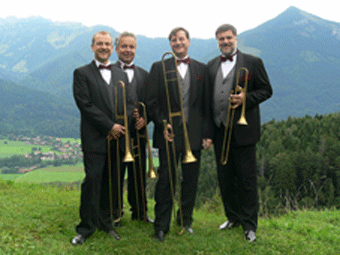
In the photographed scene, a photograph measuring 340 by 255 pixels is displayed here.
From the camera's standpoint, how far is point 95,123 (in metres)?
4.31

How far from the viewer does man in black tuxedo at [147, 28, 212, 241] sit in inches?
178

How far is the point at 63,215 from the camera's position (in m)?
5.42

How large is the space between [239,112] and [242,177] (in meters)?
0.90

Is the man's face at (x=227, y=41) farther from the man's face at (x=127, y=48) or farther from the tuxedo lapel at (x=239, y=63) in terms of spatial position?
the man's face at (x=127, y=48)

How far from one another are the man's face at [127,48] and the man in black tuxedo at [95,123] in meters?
0.45

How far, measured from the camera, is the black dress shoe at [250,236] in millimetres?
4559

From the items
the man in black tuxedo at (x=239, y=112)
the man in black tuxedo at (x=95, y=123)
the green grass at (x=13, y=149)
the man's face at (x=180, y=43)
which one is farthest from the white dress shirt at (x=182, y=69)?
the green grass at (x=13, y=149)

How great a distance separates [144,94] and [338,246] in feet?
11.3

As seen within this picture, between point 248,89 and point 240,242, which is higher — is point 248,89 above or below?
above

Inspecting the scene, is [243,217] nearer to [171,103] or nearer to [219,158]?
[219,158]

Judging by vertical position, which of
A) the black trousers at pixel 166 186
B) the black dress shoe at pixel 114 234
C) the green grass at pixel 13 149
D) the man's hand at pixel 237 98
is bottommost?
the green grass at pixel 13 149

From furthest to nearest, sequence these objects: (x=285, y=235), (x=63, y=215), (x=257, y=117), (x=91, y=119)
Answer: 1. (x=63, y=215)
2. (x=285, y=235)
3. (x=257, y=117)
4. (x=91, y=119)

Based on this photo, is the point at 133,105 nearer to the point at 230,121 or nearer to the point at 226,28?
the point at 230,121

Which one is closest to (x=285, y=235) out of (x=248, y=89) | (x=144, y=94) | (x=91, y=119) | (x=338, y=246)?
(x=338, y=246)
